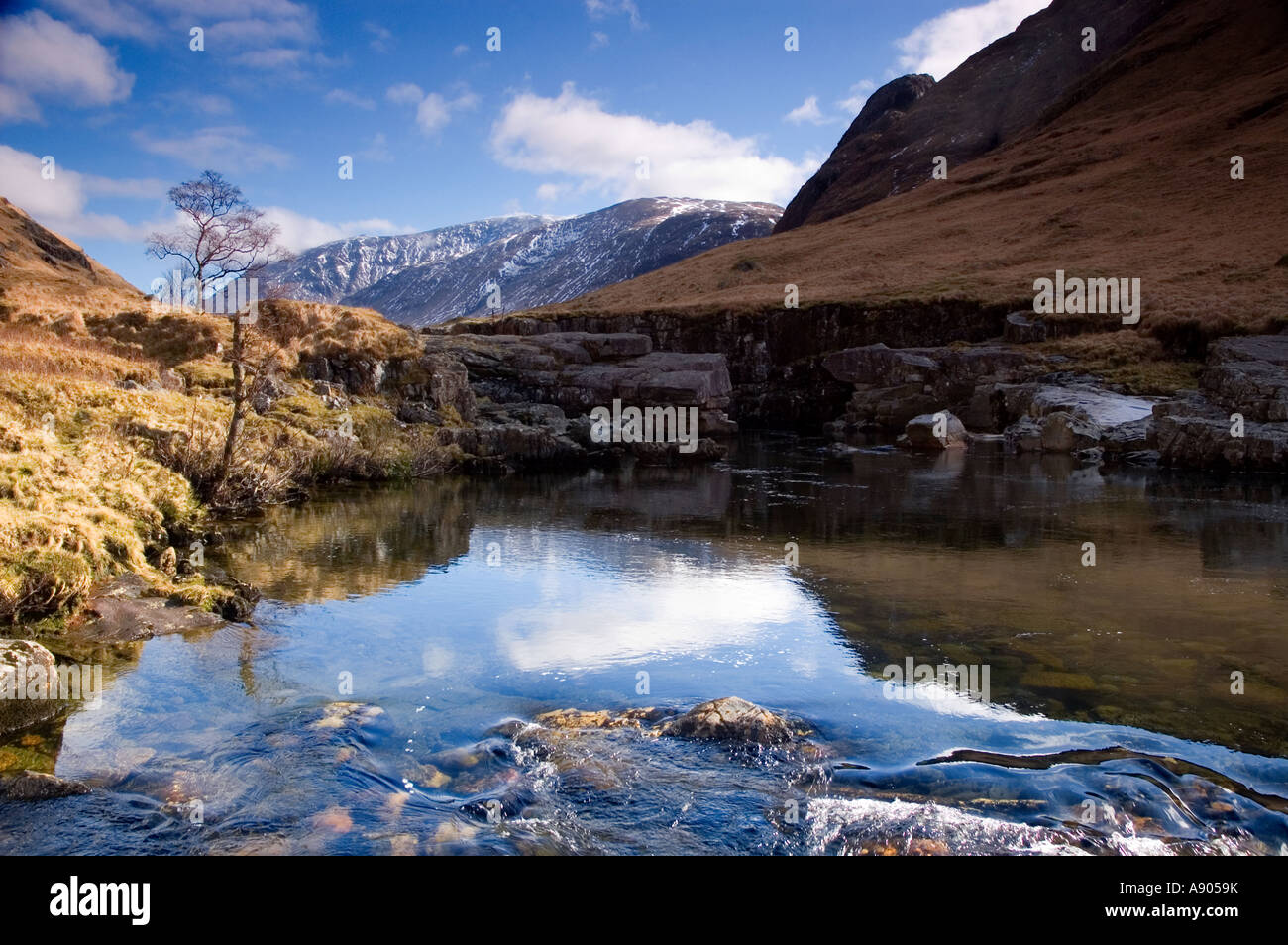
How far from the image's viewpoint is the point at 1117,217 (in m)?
69.4

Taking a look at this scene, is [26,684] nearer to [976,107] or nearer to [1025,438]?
[1025,438]

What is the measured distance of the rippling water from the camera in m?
6.79

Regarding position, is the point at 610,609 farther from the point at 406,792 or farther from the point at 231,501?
the point at 231,501

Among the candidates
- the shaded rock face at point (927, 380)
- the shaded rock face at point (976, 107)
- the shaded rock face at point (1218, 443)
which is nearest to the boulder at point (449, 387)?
the shaded rock face at point (927, 380)

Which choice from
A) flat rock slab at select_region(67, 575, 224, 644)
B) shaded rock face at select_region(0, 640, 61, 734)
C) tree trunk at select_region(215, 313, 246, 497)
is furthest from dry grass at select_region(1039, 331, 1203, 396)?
shaded rock face at select_region(0, 640, 61, 734)

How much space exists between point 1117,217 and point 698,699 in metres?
73.8

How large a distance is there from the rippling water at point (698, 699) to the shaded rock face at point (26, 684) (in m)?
0.34

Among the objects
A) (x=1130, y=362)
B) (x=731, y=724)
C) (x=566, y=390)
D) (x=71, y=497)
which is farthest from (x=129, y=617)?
(x=1130, y=362)

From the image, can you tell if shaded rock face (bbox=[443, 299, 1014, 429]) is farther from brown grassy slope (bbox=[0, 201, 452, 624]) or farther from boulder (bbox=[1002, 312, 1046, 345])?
brown grassy slope (bbox=[0, 201, 452, 624])

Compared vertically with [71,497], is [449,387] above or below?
above

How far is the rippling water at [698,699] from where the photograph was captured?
679 cm

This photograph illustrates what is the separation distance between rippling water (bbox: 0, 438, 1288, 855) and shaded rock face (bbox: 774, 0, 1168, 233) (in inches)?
3977
